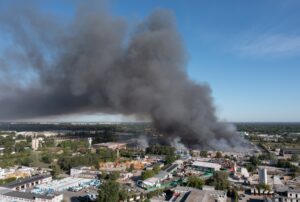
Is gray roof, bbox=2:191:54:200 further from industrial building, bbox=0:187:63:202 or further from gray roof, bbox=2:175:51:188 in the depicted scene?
gray roof, bbox=2:175:51:188

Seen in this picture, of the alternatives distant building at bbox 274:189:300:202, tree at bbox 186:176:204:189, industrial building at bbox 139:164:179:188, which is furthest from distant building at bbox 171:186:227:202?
distant building at bbox 274:189:300:202

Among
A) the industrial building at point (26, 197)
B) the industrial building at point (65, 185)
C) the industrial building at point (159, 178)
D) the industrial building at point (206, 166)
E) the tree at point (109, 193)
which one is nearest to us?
the tree at point (109, 193)

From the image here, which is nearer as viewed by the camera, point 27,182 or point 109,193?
point 109,193

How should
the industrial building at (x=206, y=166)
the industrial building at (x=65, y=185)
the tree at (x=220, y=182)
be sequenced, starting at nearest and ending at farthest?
the tree at (x=220, y=182) < the industrial building at (x=65, y=185) < the industrial building at (x=206, y=166)

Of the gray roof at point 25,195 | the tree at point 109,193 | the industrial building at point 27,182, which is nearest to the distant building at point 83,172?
the industrial building at point 27,182

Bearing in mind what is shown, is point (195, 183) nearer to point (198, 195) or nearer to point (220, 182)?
point (220, 182)

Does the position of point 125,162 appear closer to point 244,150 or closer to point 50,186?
point 50,186

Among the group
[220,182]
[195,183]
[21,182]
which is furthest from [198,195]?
[21,182]

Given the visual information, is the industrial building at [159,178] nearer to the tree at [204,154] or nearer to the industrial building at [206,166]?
the industrial building at [206,166]
